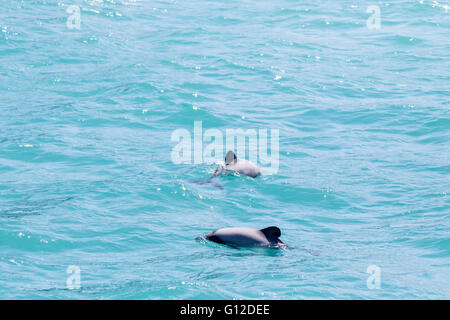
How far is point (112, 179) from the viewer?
1459cm

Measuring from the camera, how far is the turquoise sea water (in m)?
10.8

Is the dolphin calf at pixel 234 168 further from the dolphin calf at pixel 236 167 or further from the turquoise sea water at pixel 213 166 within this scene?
the turquoise sea water at pixel 213 166

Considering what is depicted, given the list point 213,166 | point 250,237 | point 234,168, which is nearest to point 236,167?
point 234,168

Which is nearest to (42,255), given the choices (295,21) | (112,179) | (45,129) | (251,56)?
(112,179)

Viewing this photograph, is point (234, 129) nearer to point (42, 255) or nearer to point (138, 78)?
point (138, 78)

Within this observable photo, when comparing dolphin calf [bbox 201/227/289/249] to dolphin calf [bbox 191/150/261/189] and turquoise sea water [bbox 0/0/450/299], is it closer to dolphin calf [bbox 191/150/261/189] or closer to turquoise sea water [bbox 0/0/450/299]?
turquoise sea water [bbox 0/0/450/299]

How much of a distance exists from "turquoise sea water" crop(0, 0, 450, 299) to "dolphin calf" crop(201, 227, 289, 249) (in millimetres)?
160

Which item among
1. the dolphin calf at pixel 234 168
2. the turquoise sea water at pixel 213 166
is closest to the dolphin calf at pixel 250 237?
the turquoise sea water at pixel 213 166

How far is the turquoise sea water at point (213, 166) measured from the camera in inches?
427

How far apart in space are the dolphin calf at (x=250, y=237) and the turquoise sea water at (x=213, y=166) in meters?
0.16

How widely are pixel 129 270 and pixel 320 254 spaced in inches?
115

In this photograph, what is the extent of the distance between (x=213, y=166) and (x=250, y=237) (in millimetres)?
3929

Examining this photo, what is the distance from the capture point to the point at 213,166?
15172 millimetres

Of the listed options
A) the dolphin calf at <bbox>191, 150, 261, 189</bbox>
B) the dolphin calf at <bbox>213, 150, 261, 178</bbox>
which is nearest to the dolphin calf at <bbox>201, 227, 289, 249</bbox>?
the dolphin calf at <bbox>191, 150, 261, 189</bbox>
